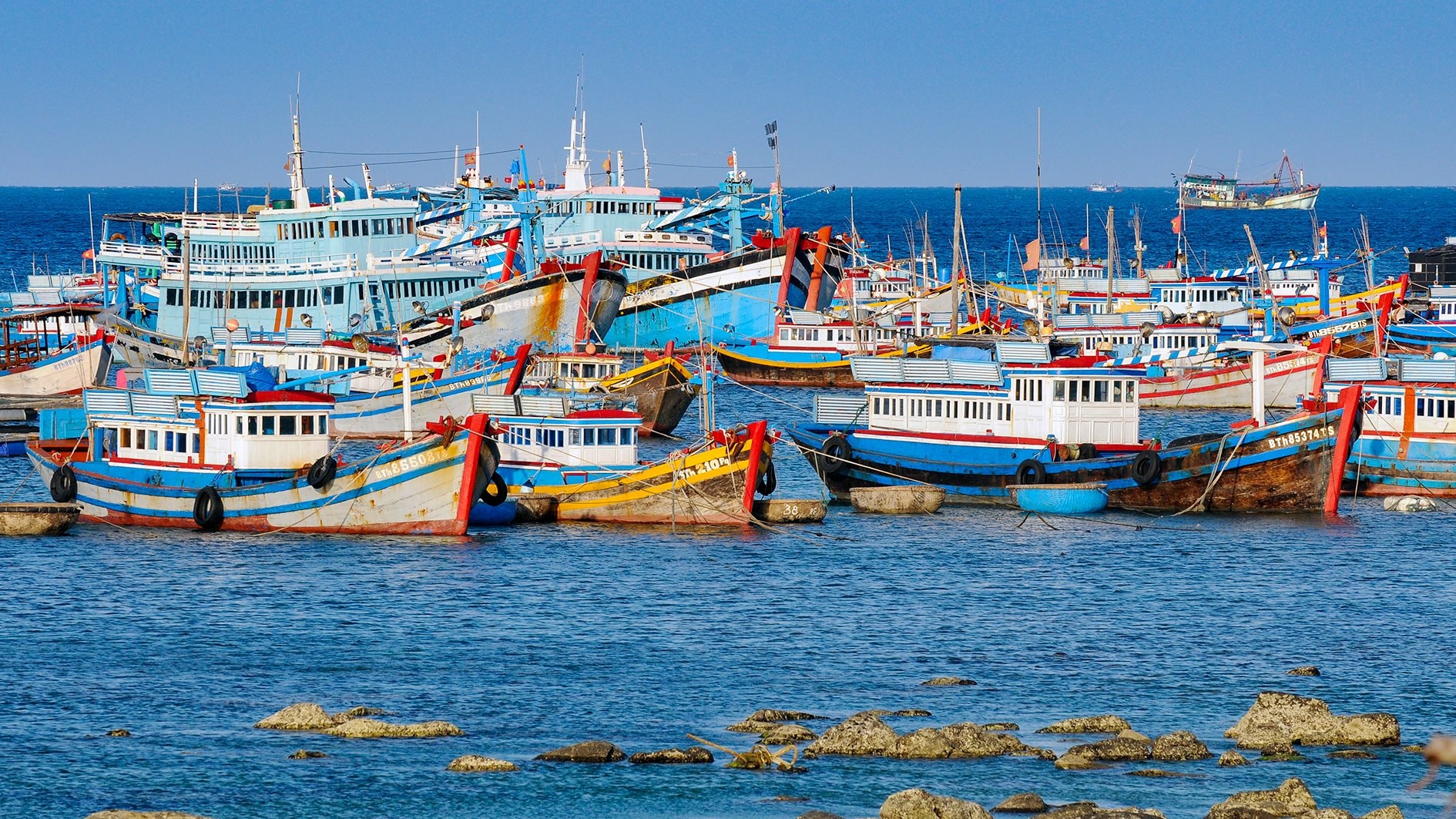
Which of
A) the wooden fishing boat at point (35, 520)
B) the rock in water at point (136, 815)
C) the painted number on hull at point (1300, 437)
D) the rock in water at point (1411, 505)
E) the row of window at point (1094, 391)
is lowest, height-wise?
the rock in water at point (136, 815)

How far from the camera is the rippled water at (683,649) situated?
26.9 m

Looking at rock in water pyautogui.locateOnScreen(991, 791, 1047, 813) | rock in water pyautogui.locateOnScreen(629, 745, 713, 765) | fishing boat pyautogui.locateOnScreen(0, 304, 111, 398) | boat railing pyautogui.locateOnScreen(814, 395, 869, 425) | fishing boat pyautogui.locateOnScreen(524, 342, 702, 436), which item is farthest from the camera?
fishing boat pyautogui.locateOnScreen(0, 304, 111, 398)

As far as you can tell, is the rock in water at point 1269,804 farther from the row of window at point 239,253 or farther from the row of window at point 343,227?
the row of window at point 239,253

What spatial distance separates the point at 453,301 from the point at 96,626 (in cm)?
4733

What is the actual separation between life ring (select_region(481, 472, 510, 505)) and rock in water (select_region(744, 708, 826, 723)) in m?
19.9

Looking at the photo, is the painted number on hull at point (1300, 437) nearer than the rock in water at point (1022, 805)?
No

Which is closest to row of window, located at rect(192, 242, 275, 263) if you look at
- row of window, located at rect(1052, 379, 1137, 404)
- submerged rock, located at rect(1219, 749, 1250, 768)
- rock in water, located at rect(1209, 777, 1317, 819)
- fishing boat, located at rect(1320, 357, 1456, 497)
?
row of window, located at rect(1052, 379, 1137, 404)

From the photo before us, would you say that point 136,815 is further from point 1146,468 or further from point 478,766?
point 1146,468

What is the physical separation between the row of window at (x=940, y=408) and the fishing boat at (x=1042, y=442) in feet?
0.10

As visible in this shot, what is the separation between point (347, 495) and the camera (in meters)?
47.5

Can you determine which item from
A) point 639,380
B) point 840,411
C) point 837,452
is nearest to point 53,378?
point 639,380

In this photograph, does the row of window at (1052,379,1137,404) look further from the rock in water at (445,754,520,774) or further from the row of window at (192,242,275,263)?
the row of window at (192,242,275,263)

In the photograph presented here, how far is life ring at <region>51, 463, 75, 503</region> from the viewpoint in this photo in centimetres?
5066

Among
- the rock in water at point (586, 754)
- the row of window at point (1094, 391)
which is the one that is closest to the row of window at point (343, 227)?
the row of window at point (1094, 391)
